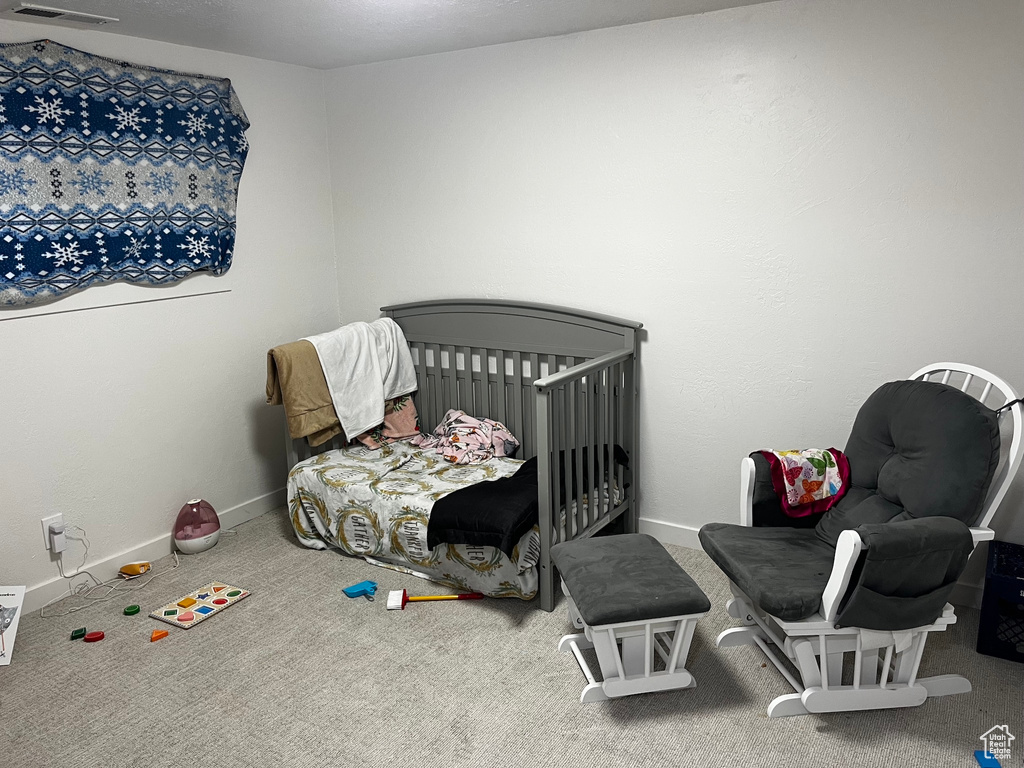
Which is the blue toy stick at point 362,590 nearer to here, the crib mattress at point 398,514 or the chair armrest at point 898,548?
the crib mattress at point 398,514

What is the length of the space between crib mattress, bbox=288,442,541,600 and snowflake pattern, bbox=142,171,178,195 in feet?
4.03

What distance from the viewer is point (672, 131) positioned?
292 cm

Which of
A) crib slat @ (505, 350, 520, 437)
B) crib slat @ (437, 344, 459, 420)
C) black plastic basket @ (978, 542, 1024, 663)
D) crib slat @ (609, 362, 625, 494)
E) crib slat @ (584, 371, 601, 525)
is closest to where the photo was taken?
black plastic basket @ (978, 542, 1024, 663)

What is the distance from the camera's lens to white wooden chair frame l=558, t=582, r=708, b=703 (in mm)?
2156

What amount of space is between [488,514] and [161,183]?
184 cm

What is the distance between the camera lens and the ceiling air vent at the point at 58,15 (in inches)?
95.0

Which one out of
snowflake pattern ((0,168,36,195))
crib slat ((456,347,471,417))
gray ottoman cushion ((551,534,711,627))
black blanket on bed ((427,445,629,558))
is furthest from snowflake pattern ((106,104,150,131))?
gray ottoman cushion ((551,534,711,627))

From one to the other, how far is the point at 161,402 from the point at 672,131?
233 centimetres

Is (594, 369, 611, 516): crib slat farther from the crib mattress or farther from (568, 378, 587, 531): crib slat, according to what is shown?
the crib mattress

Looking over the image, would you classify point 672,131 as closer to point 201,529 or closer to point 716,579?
point 716,579

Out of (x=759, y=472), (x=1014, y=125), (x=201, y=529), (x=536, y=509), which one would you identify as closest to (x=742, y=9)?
(x=1014, y=125)

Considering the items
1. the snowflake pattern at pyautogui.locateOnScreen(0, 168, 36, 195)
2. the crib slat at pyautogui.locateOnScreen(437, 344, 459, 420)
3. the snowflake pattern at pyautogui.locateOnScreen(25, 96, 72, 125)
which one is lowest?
the crib slat at pyautogui.locateOnScreen(437, 344, 459, 420)

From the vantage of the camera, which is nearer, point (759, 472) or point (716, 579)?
point (759, 472)

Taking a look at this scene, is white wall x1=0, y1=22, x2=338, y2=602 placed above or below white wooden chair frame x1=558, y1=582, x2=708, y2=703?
above
